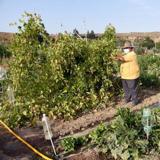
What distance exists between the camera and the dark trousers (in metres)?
10.6

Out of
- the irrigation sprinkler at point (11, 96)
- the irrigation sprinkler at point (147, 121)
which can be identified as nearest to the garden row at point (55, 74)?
the irrigation sprinkler at point (11, 96)

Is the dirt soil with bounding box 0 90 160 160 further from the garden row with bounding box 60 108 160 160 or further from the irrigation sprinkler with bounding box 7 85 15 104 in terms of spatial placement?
the irrigation sprinkler with bounding box 7 85 15 104

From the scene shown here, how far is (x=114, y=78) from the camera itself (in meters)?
11.6

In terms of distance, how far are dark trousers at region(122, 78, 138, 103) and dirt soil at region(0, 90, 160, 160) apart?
0.59 ft

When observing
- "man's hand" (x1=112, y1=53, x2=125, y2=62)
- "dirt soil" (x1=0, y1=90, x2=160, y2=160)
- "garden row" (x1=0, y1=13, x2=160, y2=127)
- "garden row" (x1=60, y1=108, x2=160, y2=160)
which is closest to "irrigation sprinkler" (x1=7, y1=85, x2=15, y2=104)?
"garden row" (x1=0, y1=13, x2=160, y2=127)

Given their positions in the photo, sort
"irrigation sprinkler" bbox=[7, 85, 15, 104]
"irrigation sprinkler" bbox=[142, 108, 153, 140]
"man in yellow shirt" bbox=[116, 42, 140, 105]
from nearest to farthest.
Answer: "irrigation sprinkler" bbox=[142, 108, 153, 140], "man in yellow shirt" bbox=[116, 42, 140, 105], "irrigation sprinkler" bbox=[7, 85, 15, 104]

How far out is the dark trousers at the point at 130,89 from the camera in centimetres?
1062

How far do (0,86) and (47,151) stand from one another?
5747mm

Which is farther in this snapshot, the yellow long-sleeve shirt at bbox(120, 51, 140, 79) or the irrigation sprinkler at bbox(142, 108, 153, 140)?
the yellow long-sleeve shirt at bbox(120, 51, 140, 79)

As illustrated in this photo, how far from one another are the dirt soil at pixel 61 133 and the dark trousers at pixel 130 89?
181mm

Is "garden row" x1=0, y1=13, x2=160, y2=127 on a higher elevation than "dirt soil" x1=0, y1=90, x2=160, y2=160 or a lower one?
higher

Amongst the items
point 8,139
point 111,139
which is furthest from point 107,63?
point 111,139

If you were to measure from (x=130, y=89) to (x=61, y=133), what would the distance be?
7.79ft

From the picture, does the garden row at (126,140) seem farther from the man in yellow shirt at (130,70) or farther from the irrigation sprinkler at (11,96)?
the irrigation sprinkler at (11,96)
